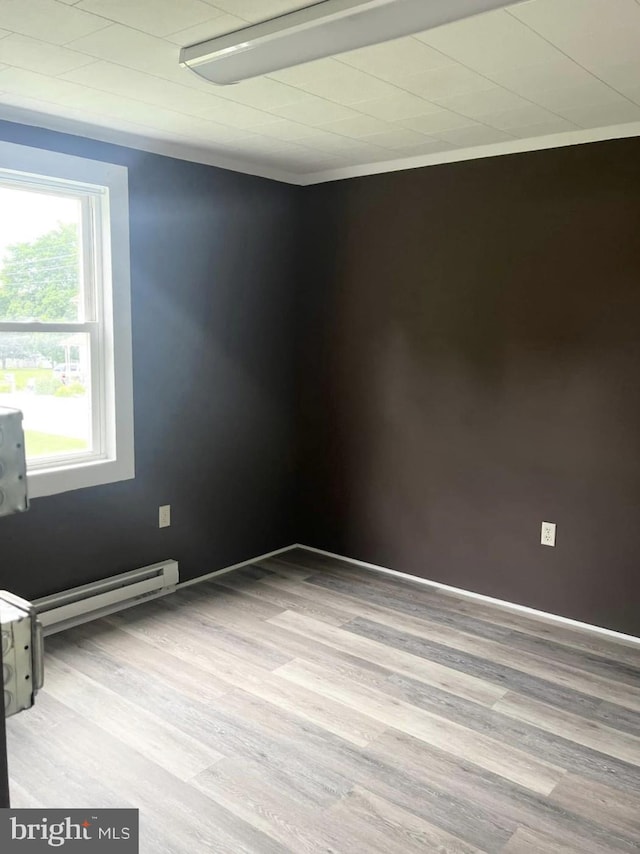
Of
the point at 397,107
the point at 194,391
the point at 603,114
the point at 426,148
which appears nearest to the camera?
the point at 397,107

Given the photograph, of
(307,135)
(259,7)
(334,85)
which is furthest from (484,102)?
(259,7)

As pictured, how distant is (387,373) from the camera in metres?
3.88

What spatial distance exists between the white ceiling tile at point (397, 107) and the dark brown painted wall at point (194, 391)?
1159 millimetres

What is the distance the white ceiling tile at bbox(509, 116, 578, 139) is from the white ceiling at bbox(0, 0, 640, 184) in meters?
0.02

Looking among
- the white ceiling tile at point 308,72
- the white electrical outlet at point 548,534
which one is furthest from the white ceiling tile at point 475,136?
the white electrical outlet at point 548,534

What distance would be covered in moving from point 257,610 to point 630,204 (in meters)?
2.49

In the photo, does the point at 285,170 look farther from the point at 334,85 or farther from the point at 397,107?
the point at 334,85

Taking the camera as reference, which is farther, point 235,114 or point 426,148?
point 426,148

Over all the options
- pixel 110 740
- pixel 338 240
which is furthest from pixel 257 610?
pixel 338 240

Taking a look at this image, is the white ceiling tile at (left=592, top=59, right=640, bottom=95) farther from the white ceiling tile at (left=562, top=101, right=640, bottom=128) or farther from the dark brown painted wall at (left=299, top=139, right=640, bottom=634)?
the dark brown painted wall at (left=299, top=139, right=640, bottom=634)

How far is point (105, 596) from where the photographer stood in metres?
3.28

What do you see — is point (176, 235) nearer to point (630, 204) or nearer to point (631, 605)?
point (630, 204)

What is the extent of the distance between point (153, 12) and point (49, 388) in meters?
1.76

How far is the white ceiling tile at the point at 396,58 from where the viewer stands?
2.07m
